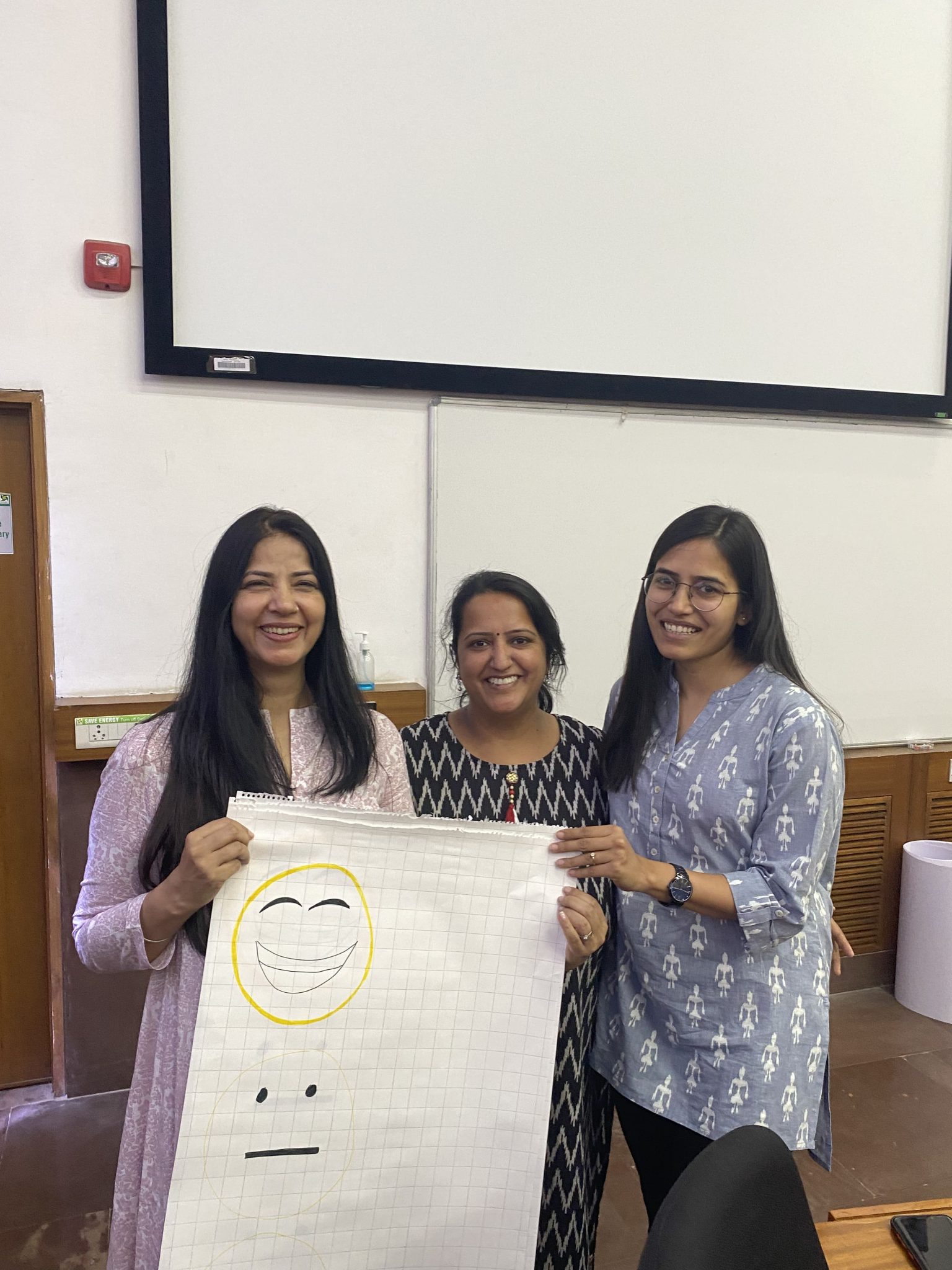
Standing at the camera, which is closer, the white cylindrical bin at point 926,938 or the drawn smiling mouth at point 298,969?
the drawn smiling mouth at point 298,969

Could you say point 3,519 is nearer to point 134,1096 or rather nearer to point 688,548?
point 134,1096

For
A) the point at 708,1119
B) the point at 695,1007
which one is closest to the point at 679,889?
the point at 695,1007

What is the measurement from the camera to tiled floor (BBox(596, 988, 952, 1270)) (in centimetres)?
208

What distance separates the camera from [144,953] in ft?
3.31

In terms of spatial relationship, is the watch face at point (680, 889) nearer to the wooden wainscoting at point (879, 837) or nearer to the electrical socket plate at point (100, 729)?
the electrical socket plate at point (100, 729)

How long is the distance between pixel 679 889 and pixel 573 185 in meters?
2.35

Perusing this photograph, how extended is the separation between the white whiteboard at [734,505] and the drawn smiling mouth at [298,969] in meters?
1.73

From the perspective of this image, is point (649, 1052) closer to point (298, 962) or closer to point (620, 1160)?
point (298, 962)

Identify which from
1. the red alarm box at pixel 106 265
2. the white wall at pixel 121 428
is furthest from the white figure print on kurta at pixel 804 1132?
the red alarm box at pixel 106 265

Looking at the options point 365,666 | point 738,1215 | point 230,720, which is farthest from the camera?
point 365,666

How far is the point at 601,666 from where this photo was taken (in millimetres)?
2900

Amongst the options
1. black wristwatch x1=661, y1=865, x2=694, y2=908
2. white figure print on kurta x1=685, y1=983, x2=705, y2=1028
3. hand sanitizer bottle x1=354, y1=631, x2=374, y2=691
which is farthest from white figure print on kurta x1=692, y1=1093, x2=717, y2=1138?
hand sanitizer bottle x1=354, y1=631, x2=374, y2=691

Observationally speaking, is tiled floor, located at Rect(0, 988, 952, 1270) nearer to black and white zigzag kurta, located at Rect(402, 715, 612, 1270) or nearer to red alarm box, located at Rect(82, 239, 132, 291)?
black and white zigzag kurta, located at Rect(402, 715, 612, 1270)

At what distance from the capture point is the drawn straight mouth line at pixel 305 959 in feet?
3.17
